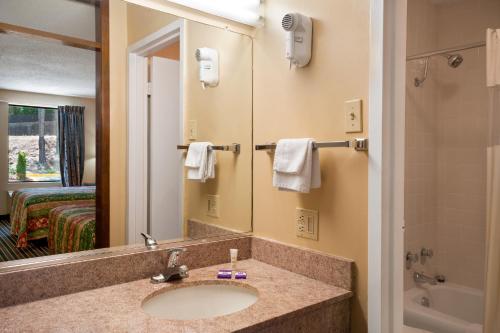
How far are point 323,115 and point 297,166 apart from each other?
21cm

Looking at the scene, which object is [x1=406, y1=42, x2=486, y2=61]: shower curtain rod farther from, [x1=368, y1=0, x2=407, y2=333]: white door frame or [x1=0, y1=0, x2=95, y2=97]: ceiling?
[x1=0, y1=0, x2=95, y2=97]: ceiling

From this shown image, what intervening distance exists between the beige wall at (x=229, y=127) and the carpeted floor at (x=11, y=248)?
597mm

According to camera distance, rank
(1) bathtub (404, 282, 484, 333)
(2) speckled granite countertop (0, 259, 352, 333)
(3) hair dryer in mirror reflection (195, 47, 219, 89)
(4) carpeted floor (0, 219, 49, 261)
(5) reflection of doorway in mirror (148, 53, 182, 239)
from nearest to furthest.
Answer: (2) speckled granite countertop (0, 259, 352, 333) → (4) carpeted floor (0, 219, 49, 261) → (5) reflection of doorway in mirror (148, 53, 182, 239) → (3) hair dryer in mirror reflection (195, 47, 219, 89) → (1) bathtub (404, 282, 484, 333)

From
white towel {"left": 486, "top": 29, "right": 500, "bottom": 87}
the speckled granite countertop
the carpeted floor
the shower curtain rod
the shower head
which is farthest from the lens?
the shower head

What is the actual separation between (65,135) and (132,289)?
0.54 metres

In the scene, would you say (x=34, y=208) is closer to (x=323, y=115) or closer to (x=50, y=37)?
(x=50, y=37)

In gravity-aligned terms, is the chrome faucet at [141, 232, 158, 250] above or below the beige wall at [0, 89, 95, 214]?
below

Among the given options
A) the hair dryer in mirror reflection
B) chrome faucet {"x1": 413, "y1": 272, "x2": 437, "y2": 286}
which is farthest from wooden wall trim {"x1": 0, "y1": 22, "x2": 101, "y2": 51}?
chrome faucet {"x1": 413, "y1": 272, "x2": 437, "y2": 286}

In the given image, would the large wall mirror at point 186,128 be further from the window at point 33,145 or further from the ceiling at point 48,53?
the window at point 33,145

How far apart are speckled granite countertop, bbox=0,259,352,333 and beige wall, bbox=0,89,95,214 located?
0.34 metres

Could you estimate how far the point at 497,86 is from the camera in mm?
1725

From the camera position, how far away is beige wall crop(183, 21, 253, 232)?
159cm

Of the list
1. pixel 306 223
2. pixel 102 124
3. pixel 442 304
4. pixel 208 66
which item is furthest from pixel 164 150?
pixel 442 304

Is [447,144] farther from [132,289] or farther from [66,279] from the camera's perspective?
[66,279]
